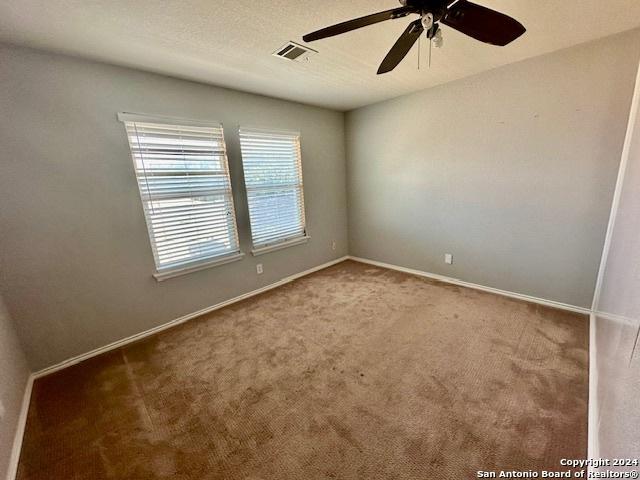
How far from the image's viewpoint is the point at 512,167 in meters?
2.61

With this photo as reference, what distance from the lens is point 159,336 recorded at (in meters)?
2.41

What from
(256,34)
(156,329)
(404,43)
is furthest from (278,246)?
(404,43)

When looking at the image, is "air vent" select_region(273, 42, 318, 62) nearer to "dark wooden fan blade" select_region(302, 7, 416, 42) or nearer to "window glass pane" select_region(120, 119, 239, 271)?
"dark wooden fan blade" select_region(302, 7, 416, 42)

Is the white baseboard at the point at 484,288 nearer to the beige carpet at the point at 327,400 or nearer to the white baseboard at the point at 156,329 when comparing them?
the beige carpet at the point at 327,400

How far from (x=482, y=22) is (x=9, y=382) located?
10.6 ft

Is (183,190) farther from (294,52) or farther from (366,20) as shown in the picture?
(366,20)

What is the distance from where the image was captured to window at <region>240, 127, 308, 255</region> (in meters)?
3.00

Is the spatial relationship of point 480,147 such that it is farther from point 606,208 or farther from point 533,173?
point 606,208

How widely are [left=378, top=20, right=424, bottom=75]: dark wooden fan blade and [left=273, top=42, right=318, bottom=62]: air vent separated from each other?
671 mm

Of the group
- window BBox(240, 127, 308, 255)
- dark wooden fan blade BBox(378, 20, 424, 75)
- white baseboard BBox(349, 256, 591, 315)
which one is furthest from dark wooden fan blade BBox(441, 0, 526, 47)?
white baseboard BBox(349, 256, 591, 315)

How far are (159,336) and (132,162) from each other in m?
1.60

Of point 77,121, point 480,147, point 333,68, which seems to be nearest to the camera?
point 77,121

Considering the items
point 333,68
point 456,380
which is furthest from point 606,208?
point 333,68

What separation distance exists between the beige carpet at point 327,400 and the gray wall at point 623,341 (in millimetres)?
251
